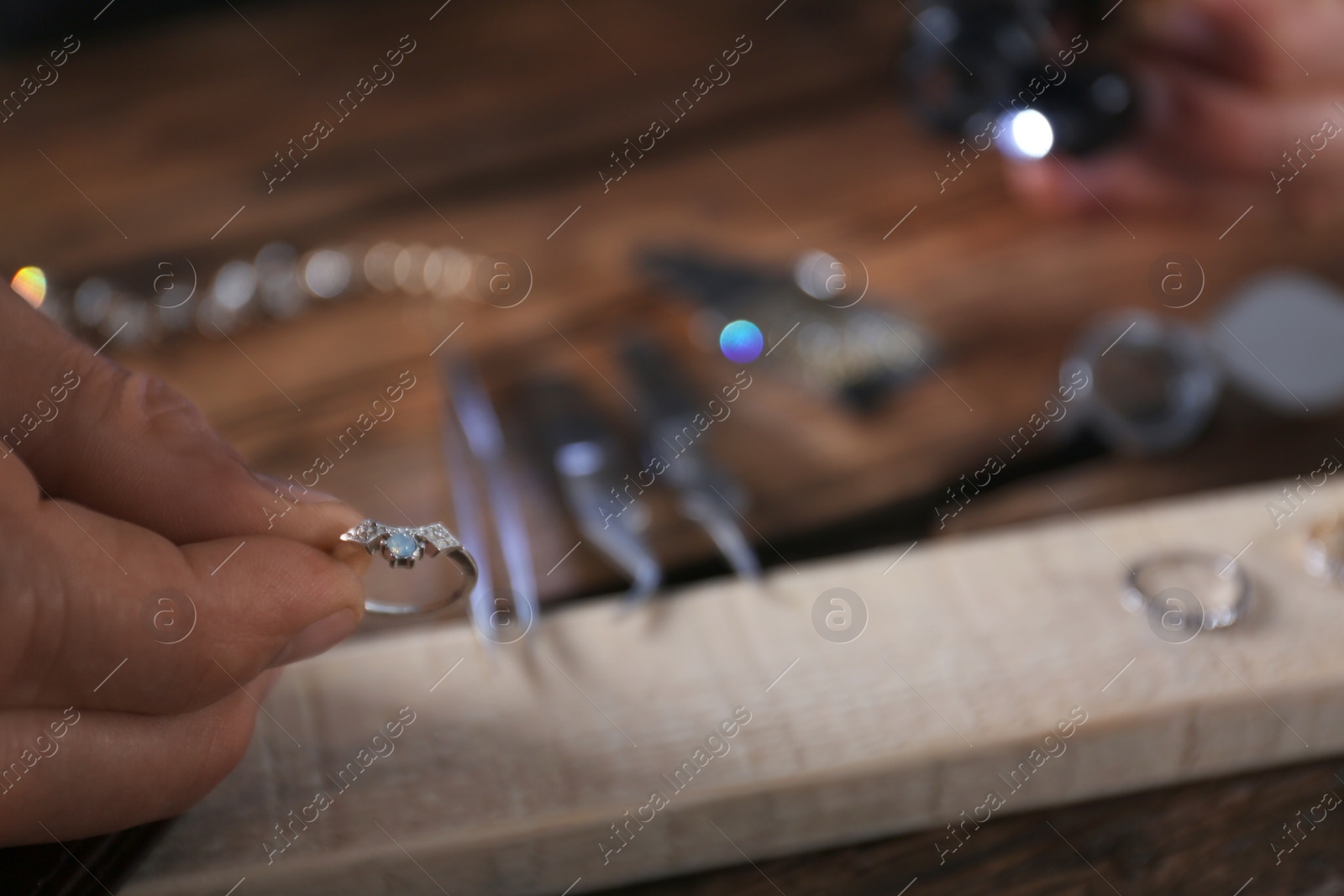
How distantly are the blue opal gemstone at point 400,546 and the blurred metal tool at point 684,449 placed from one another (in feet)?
0.59

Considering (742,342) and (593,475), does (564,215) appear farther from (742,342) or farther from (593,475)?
(593,475)

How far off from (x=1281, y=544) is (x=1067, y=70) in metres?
0.37

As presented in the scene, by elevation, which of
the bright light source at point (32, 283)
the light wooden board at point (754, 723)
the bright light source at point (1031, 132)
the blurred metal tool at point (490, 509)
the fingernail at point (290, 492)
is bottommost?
the light wooden board at point (754, 723)

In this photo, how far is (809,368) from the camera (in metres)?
0.64

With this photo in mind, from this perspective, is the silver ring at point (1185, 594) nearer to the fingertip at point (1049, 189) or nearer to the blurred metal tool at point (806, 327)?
the blurred metal tool at point (806, 327)

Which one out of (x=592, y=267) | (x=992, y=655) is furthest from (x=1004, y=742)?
(x=592, y=267)

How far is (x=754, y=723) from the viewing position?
406 mm

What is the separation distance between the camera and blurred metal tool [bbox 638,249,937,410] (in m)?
0.63

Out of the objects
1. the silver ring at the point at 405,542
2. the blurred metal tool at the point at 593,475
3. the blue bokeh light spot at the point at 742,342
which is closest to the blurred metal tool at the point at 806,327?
the blue bokeh light spot at the point at 742,342

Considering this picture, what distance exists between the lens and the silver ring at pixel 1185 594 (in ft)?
1.41

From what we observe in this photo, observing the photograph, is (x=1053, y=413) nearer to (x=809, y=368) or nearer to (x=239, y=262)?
(x=809, y=368)

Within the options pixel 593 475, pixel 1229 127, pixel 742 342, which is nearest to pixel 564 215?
pixel 742 342

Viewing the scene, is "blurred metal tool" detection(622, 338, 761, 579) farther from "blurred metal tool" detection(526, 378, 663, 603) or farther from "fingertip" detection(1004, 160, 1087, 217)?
"fingertip" detection(1004, 160, 1087, 217)

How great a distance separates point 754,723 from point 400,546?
15 centimetres
